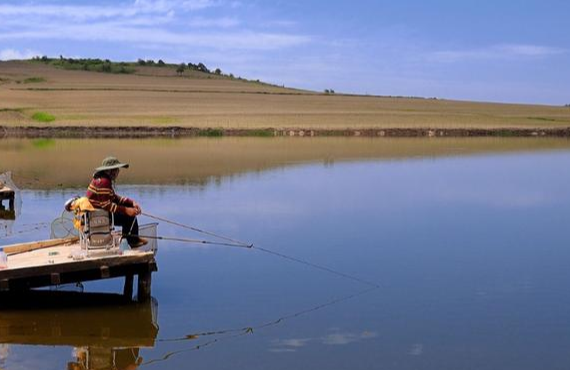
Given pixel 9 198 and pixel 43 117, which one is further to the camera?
pixel 43 117

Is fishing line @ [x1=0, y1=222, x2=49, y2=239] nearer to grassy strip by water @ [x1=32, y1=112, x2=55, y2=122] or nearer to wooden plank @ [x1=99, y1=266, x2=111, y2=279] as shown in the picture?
wooden plank @ [x1=99, y1=266, x2=111, y2=279]

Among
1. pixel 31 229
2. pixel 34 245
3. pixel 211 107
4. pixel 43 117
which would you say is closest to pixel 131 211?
pixel 34 245

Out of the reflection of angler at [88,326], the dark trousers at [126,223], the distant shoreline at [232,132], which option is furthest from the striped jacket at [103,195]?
the distant shoreline at [232,132]

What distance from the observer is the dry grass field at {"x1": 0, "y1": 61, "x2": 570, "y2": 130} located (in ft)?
178

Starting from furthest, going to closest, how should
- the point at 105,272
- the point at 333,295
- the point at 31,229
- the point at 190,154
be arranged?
the point at 190,154 → the point at 31,229 → the point at 333,295 → the point at 105,272

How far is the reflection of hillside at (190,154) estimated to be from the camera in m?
24.4

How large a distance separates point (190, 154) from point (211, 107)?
29.6m

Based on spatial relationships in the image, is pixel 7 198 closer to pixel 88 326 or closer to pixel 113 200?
pixel 113 200

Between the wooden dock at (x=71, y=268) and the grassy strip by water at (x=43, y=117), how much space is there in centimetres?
4299

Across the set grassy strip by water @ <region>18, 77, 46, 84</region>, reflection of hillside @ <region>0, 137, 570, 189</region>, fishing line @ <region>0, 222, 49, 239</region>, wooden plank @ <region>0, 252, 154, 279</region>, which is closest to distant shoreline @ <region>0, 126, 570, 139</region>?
reflection of hillside @ <region>0, 137, 570, 189</region>

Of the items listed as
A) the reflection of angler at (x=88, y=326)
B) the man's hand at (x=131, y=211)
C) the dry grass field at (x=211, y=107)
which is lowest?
the reflection of angler at (x=88, y=326)

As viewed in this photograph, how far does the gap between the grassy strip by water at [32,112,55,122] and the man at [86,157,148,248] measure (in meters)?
43.2

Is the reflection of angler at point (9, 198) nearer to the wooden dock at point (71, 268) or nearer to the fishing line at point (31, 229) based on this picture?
the fishing line at point (31, 229)

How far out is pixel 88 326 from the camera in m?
9.37
